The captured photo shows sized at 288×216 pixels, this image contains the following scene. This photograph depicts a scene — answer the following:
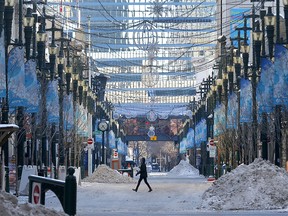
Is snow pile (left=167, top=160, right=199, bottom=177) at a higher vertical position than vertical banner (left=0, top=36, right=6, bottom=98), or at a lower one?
lower

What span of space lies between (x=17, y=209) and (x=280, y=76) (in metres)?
Answer: 27.9

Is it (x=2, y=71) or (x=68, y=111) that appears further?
(x=68, y=111)

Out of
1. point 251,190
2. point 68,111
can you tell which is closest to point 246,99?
point 68,111

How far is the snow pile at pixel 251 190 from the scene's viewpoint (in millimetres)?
31109

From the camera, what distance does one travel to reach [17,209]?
13359mm

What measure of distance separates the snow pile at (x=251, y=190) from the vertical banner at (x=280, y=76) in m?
6.52

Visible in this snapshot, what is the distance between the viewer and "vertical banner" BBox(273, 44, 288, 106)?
39.7 meters

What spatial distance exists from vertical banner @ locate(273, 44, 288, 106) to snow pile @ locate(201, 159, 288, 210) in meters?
6.52

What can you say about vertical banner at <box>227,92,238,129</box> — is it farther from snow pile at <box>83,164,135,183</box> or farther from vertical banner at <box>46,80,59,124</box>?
vertical banner at <box>46,80,59,124</box>

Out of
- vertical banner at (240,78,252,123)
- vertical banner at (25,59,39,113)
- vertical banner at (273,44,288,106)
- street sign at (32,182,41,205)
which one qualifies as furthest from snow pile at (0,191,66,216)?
vertical banner at (240,78,252,123)

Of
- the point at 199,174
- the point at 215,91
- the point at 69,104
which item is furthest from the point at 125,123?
the point at 69,104

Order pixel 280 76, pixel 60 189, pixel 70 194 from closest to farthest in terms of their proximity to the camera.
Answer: pixel 70 194 < pixel 60 189 < pixel 280 76

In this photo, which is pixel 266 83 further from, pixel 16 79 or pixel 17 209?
pixel 17 209

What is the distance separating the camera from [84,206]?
34656 mm
